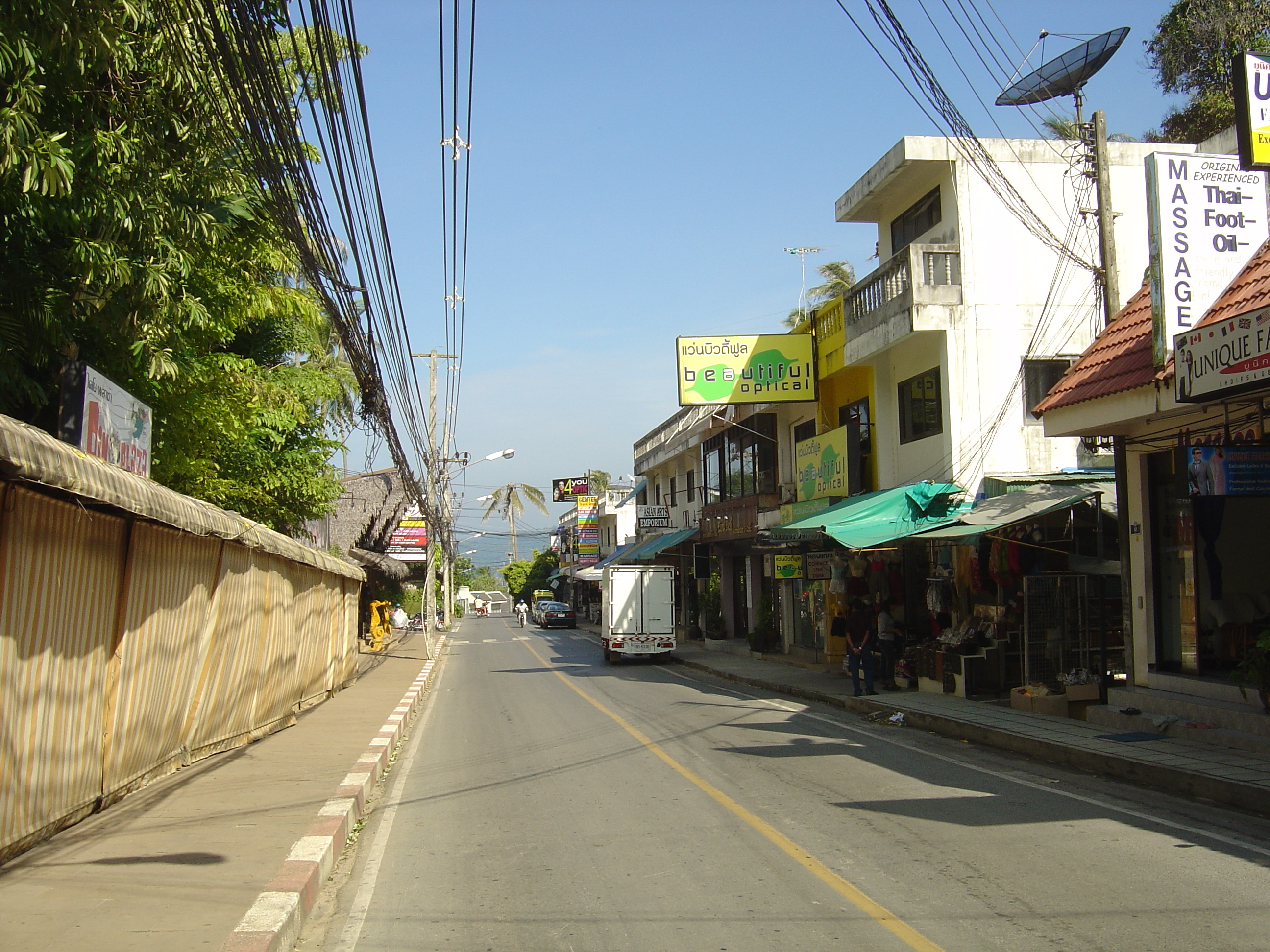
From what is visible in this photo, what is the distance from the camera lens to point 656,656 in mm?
31297

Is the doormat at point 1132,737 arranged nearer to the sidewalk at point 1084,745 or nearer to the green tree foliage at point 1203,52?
the sidewalk at point 1084,745

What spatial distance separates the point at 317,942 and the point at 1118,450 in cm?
1185

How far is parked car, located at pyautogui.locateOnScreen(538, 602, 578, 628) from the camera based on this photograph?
5981cm

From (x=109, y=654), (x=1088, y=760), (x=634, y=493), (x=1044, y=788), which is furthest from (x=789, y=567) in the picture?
(x=634, y=493)

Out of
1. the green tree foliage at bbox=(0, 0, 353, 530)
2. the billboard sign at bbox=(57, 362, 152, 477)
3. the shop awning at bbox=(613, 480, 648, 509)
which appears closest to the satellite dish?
the green tree foliage at bbox=(0, 0, 353, 530)

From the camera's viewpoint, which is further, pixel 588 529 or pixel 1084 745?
pixel 588 529

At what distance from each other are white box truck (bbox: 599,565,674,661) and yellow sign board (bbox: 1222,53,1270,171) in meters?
22.2

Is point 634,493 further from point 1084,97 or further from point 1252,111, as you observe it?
point 1252,111

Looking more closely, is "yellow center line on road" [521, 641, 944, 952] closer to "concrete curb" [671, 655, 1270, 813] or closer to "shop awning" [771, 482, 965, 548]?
"concrete curb" [671, 655, 1270, 813]

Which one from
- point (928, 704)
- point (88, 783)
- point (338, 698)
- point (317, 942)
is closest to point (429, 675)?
point (338, 698)

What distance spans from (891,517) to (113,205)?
41.6ft

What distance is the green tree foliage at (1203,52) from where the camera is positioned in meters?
27.7

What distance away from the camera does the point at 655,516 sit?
40.1 meters

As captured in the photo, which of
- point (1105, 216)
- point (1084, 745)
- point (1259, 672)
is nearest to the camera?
point (1259, 672)
